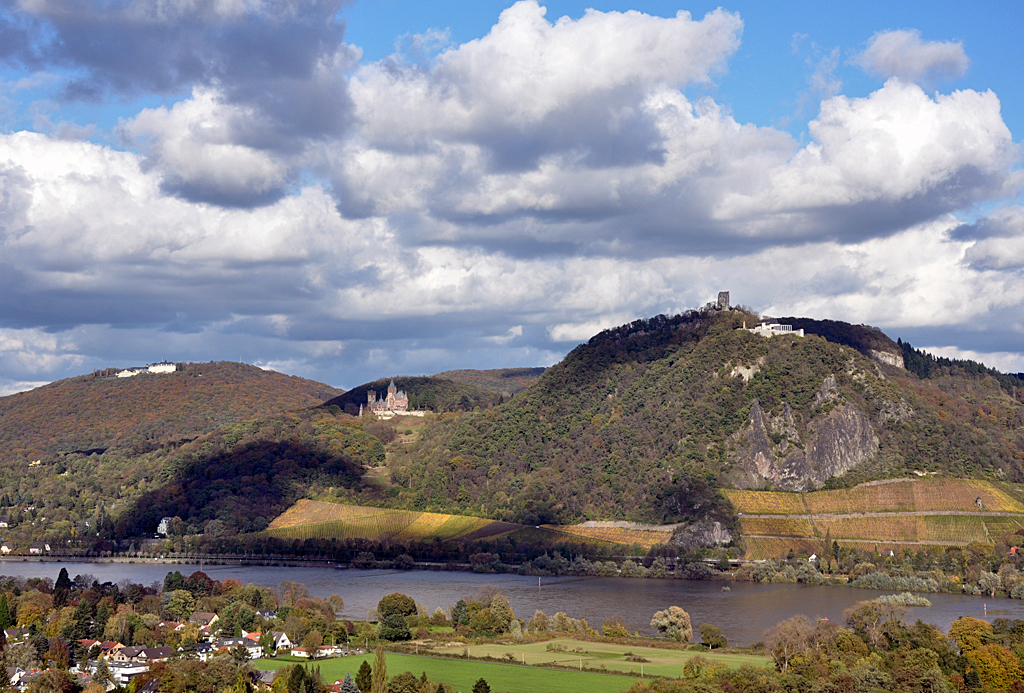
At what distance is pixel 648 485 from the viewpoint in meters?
176

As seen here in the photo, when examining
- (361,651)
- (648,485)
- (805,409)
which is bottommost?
(361,651)

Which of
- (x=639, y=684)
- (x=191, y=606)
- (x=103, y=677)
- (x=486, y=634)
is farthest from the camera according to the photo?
(x=191, y=606)

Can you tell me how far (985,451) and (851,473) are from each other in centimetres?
2030

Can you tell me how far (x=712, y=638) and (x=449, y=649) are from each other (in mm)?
20494

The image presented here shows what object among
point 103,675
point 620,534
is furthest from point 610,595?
point 103,675

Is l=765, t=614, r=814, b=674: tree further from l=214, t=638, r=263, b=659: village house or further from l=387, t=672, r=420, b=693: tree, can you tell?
l=214, t=638, r=263, b=659: village house

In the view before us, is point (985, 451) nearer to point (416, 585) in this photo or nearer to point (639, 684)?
point (416, 585)

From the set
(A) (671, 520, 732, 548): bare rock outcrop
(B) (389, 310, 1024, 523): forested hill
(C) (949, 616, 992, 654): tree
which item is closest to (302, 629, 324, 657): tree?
(C) (949, 616, 992, 654): tree

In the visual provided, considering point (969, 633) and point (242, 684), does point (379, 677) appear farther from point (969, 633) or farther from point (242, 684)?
point (969, 633)

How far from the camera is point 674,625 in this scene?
94188 mm

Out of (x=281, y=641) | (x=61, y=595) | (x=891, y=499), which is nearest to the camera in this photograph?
(x=281, y=641)

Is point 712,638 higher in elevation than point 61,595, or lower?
lower

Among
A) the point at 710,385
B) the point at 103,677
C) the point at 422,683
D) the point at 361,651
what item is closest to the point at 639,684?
the point at 422,683

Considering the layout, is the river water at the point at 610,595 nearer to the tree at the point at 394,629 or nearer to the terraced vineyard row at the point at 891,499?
the tree at the point at 394,629
